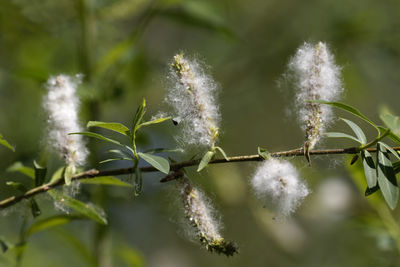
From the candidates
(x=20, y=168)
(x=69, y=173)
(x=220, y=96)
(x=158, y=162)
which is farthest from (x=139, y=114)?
(x=220, y=96)

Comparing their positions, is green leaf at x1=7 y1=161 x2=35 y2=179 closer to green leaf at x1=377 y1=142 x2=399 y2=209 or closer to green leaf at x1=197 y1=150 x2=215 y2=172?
green leaf at x1=197 y1=150 x2=215 y2=172

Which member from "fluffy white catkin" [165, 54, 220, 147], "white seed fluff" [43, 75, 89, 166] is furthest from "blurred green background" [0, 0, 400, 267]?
"white seed fluff" [43, 75, 89, 166]

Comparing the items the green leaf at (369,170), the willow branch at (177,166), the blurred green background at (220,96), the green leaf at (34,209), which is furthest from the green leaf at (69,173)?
the green leaf at (369,170)

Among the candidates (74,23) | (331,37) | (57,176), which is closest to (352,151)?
(57,176)

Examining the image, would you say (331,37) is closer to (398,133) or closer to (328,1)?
(328,1)

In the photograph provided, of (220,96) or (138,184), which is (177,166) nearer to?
(138,184)

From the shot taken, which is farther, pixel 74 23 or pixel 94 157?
pixel 74 23
